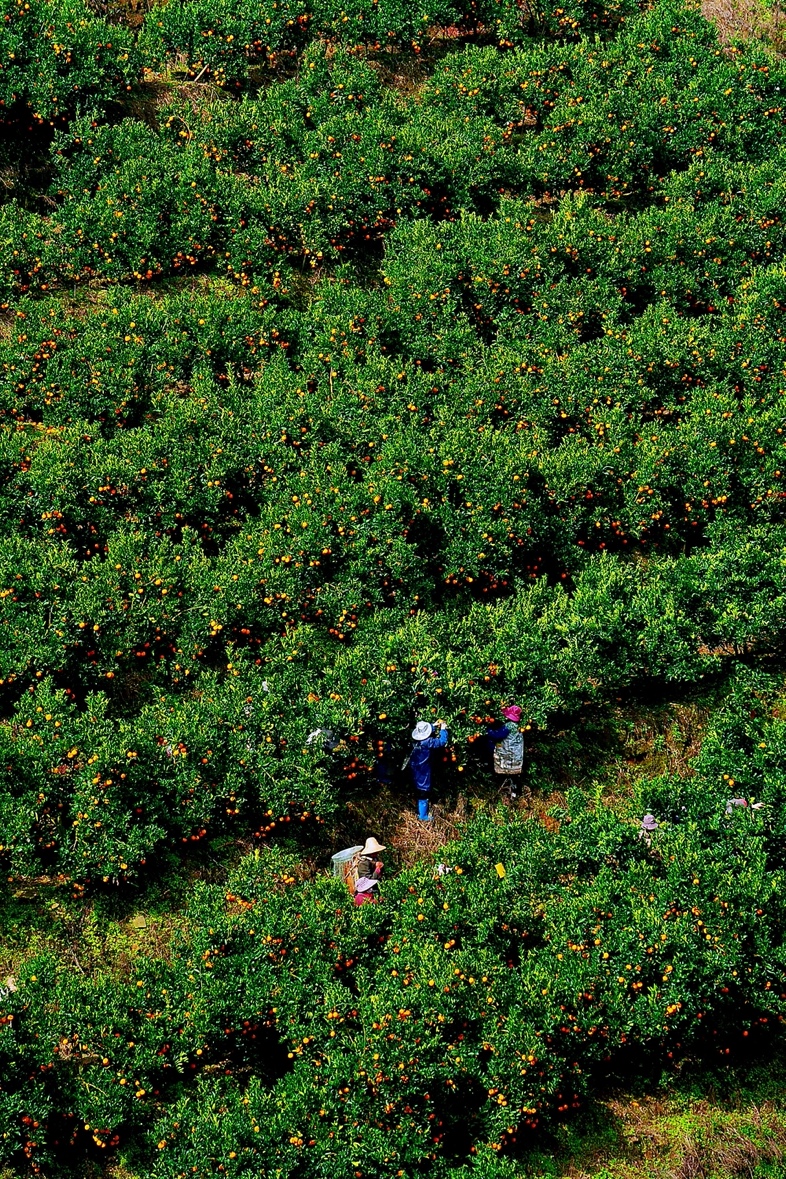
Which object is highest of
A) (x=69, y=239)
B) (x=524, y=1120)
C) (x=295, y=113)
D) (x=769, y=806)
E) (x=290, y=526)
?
(x=295, y=113)

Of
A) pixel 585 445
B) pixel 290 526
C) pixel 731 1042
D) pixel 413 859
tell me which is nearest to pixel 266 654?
pixel 290 526

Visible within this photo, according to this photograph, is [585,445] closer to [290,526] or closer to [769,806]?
[290,526]

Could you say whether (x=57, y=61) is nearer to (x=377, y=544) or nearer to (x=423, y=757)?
(x=377, y=544)

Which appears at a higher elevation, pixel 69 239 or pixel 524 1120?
pixel 69 239

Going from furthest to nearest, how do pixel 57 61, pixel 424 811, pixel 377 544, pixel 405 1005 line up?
1. pixel 57 61
2. pixel 377 544
3. pixel 424 811
4. pixel 405 1005

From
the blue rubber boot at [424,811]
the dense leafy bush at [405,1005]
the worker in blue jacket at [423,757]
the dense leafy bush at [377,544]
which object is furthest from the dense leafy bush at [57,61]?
the dense leafy bush at [405,1005]

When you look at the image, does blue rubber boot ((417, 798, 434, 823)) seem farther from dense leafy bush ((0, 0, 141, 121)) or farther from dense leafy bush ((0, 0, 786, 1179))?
dense leafy bush ((0, 0, 141, 121))

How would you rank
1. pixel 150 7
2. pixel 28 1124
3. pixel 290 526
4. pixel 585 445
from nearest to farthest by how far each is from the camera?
pixel 28 1124 < pixel 290 526 < pixel 585 445 < pixel 150 7

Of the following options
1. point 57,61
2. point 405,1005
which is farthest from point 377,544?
point 57,61
